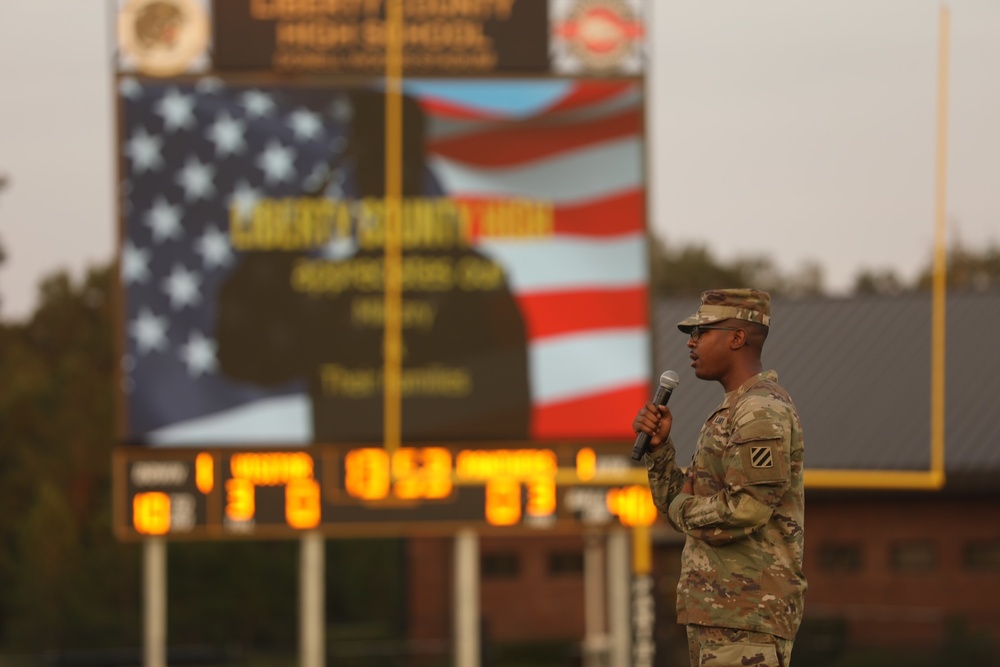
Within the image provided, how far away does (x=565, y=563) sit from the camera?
22.7 meters

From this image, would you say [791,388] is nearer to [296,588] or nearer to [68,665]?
[68,665]

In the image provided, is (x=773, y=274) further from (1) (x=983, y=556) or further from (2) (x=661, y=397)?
(2) (x=661, y=397)

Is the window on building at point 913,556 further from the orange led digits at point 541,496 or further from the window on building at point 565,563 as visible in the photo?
the orange led digits at point 541,496

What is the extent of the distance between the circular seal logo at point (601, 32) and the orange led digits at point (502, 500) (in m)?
2.48

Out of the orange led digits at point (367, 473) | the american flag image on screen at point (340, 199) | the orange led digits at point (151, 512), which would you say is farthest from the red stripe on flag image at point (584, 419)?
the orange led digits at point (151, 512)

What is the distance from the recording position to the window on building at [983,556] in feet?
66.9

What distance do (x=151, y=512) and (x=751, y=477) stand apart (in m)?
7.35

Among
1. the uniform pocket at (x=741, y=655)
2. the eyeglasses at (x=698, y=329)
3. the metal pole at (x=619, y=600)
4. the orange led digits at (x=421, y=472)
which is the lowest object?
the metal pole at (x=619, y=600)

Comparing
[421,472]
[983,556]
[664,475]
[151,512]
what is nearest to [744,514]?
[664,475]

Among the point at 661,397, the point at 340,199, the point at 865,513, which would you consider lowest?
the point at 865,513

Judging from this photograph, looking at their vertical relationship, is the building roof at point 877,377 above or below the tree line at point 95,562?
above

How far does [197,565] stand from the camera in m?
29.1

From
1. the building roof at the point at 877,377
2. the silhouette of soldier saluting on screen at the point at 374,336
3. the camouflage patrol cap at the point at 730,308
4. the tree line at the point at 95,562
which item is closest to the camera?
the camouflage patrol cap at the point at 730,308

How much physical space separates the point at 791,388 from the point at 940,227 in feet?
30.8
